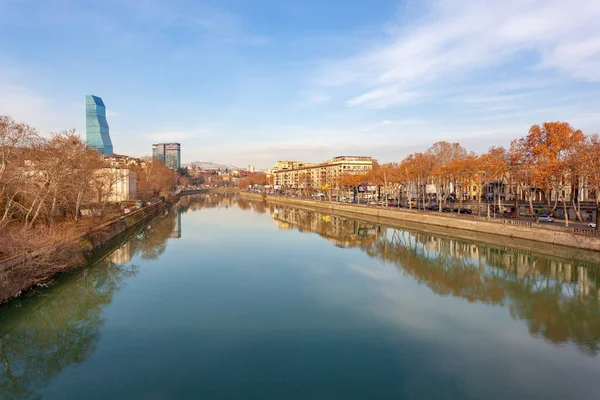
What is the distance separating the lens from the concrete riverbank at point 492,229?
2822 cm

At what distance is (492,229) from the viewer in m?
36.1

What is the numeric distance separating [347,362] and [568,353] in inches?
297

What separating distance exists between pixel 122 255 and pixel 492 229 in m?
32.9

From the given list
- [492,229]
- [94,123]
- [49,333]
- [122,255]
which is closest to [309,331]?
[49,333]

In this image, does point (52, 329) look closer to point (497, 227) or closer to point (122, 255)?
point (122, 255)

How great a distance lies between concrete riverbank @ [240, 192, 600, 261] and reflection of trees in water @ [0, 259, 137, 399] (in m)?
30.5

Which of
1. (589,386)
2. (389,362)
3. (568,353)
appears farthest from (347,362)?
(568,353)

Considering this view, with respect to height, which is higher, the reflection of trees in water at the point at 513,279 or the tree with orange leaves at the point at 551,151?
the tree with orange leaves at the point at 551,151

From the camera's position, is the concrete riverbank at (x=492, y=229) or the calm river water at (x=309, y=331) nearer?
the calm river water at (x=309, y=331)

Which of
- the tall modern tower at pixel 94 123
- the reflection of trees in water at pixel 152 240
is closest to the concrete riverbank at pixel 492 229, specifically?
the reflection of trees in water at pixel 152 240

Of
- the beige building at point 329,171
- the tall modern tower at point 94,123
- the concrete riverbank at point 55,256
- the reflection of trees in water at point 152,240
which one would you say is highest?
the tall modern tower at point 94,123

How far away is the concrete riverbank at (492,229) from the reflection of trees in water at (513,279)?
2.47m

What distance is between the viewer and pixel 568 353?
12844 mm

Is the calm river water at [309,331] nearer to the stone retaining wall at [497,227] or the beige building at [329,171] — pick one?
the stone retaining wall at [497,227]
